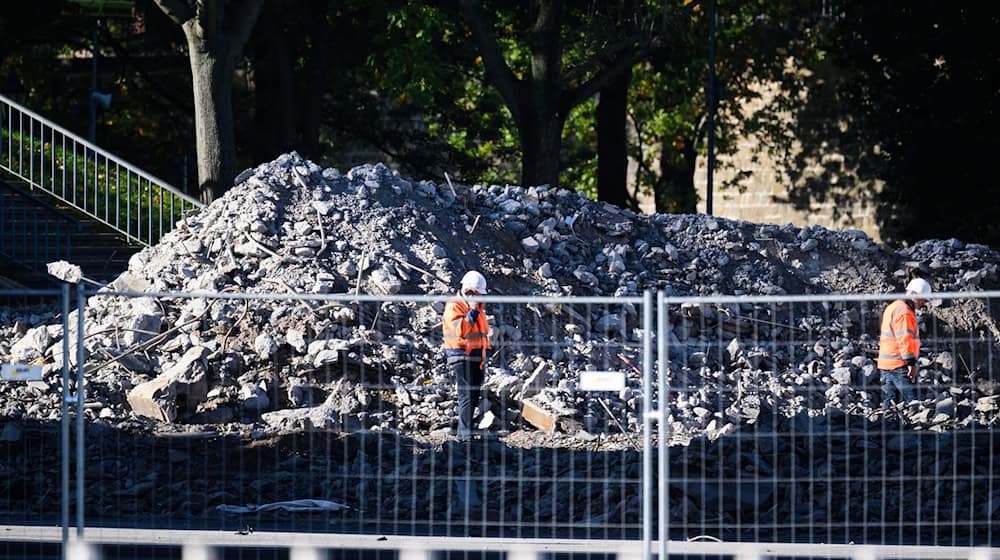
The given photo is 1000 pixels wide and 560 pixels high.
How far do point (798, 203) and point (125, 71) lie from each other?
16672mm

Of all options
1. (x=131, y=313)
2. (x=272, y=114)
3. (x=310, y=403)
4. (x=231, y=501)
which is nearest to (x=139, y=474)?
(x=231, y=501)

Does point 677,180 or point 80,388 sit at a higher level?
point 677,180

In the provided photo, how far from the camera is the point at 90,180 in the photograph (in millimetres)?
20750

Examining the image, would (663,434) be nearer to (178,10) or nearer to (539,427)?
(539,427)

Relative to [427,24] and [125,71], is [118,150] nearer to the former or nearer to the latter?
[125,71]

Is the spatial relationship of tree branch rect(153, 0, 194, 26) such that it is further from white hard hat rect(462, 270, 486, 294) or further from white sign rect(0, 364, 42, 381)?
white sign rect(0, 364, 42, 381)

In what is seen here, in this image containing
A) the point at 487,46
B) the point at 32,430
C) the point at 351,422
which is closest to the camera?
the point at 32,430

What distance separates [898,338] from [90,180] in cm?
1156

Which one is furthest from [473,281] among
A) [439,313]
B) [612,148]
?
[612,148]

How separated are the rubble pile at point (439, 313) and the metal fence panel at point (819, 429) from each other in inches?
2.3

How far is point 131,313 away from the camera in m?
16.3

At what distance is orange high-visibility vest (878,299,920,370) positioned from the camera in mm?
14820

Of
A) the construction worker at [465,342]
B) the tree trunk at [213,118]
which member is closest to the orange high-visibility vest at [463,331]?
the construction worker at [465,342]

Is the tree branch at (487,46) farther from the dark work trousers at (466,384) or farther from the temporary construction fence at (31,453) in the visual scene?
A: the dark work trousers at (466,384)
